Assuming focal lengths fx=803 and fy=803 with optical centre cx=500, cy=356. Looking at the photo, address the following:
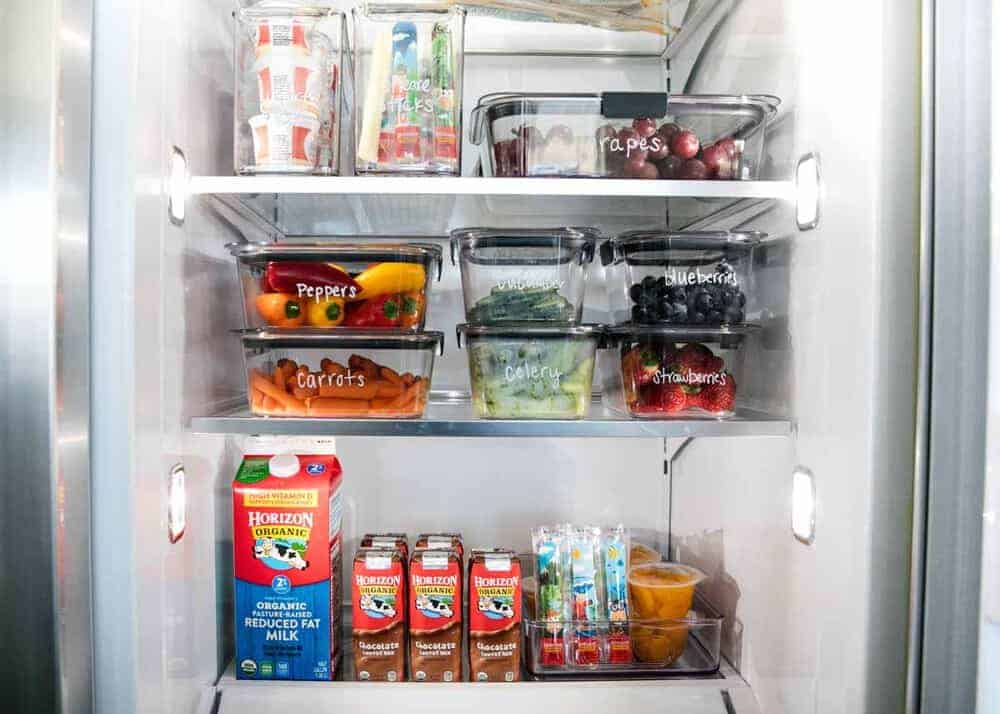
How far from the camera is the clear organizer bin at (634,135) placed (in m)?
1.25

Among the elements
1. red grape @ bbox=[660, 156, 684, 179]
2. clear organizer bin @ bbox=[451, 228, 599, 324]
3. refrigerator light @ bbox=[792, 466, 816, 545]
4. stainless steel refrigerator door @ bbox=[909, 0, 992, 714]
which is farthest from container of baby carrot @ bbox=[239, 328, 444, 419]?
stainless steel refrigerator door @ bbox=[909, 0, 992, 714]

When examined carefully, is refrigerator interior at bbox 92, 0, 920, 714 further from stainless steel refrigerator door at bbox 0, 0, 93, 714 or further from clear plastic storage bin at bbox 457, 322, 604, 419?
clear plastic storage bin at bbox 457, 322, 604, 419

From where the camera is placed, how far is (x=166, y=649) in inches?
43.6

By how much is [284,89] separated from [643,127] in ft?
1.83

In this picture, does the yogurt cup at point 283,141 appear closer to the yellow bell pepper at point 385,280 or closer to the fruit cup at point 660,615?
the yellow bell pepper at point 385,280

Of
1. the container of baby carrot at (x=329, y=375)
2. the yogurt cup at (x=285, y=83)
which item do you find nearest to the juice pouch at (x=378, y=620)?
the container of baby carrot at (x=329, y=375)

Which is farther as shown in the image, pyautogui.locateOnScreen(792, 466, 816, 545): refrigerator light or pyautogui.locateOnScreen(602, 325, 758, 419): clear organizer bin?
pyautogui.locateOnScreen(602, 325, 758, 419): clear organizer bin

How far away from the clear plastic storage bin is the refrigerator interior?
13.1 inches

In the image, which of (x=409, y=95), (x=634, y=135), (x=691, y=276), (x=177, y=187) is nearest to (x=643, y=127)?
(x=634, y=135)

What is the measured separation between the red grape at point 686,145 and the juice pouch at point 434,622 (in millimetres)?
776

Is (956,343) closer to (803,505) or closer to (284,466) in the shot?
(803,505)

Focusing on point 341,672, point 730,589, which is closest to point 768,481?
point 730,589

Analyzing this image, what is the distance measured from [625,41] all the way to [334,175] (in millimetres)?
805

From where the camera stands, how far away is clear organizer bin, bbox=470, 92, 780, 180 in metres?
1.25
